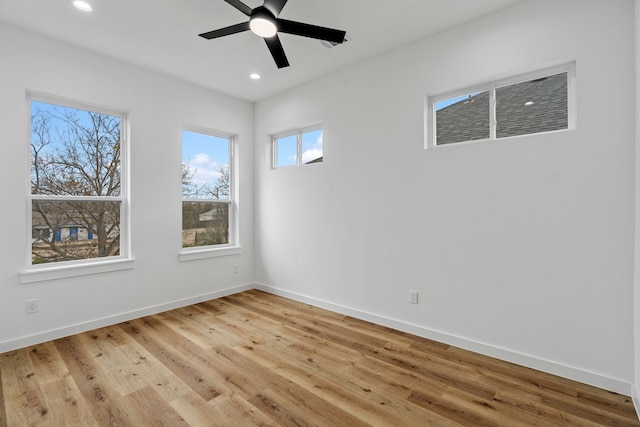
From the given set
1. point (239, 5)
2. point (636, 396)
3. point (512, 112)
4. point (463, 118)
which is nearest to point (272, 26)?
point (239, 5)

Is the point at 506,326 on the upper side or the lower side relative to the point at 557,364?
upper

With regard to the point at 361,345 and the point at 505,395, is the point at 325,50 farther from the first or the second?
the point at 505,395

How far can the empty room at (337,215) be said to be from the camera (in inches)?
82.1

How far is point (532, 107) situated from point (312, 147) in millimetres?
2465

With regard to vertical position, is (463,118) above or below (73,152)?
above

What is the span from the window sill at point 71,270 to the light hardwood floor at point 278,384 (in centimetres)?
62

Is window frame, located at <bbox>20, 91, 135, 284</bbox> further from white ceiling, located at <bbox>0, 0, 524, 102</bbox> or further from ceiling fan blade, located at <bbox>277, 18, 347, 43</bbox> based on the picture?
ceiling fan blade, located at <bbox>277, 18, 347, 43</bbox>

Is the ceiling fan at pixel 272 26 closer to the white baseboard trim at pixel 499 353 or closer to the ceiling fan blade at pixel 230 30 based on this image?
the ceiling fan blade at pixel 230 30

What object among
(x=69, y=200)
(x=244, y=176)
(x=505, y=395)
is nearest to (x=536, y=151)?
(x=505, y=395)

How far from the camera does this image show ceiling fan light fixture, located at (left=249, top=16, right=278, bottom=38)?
215 cm

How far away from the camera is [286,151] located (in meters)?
4.50

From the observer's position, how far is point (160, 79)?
3734 mm

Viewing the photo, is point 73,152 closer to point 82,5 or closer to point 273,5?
point 82,5

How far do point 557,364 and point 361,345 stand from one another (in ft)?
4.98
